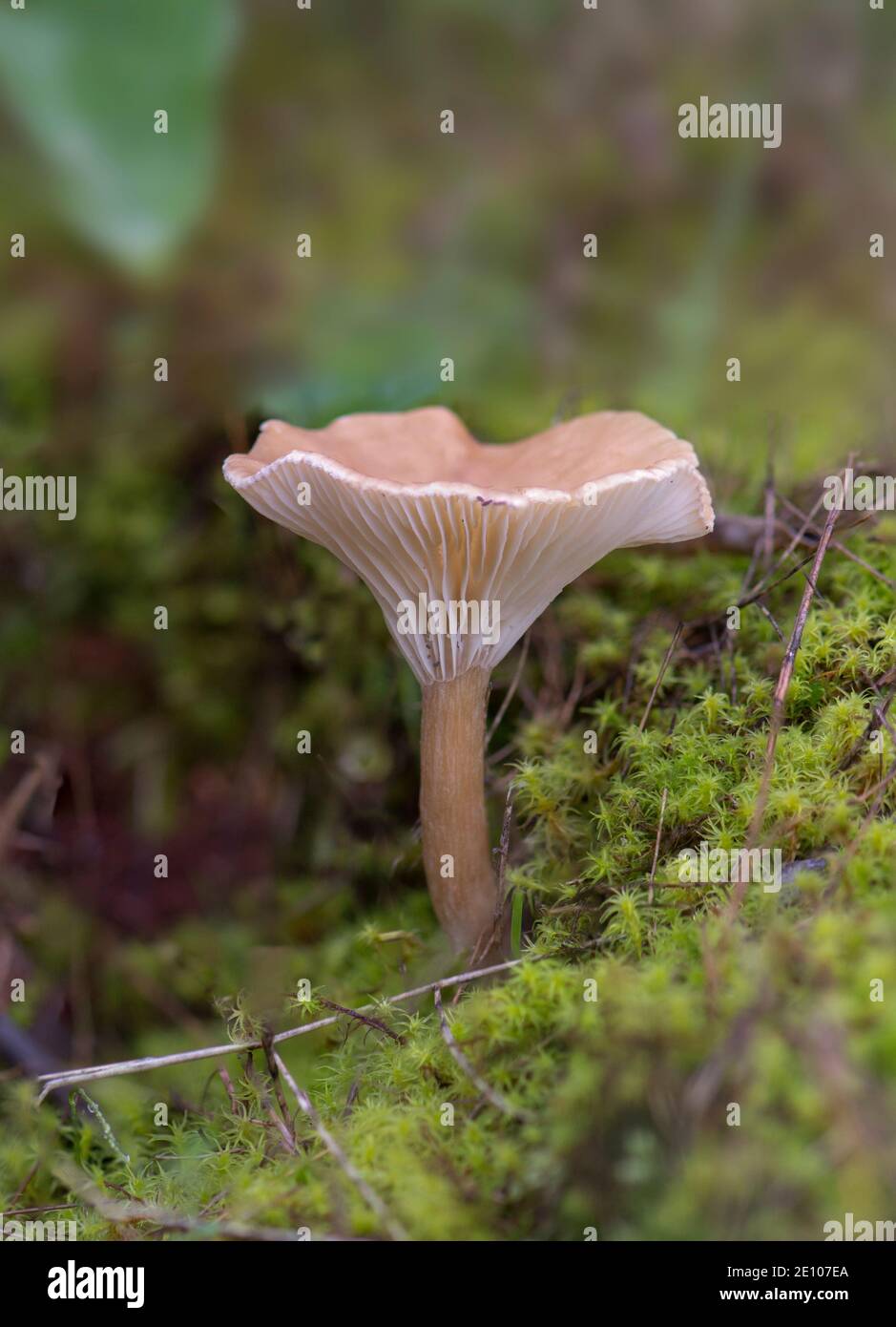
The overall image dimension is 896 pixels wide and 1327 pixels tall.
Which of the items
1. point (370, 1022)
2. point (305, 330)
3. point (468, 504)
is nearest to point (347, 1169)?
point (370, 1022)

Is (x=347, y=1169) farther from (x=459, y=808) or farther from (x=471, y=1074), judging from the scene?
(x=459, y=808)

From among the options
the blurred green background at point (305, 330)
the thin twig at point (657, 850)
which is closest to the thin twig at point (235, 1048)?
the thin twig at point (657, 850)

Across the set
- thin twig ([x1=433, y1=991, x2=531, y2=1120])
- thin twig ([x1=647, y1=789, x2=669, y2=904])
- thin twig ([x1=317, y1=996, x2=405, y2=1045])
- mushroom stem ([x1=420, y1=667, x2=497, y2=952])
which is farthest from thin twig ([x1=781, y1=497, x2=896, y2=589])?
A: thin twig ([x1=317, y1=996, x2=405, y2=1045])

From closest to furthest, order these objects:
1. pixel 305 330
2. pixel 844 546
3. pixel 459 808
A: pixel 459 808
pixel 844 546
pixel 305 330

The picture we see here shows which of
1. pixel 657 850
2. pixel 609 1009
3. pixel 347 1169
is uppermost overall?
pixel 657 850

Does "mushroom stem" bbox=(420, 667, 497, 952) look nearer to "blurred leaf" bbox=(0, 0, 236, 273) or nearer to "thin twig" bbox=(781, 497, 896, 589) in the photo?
"thin twig" bbox=(781, 497, 896, 589)

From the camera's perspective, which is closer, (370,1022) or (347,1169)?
(347,1169)

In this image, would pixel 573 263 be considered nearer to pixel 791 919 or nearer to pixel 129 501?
pixel 129 501
